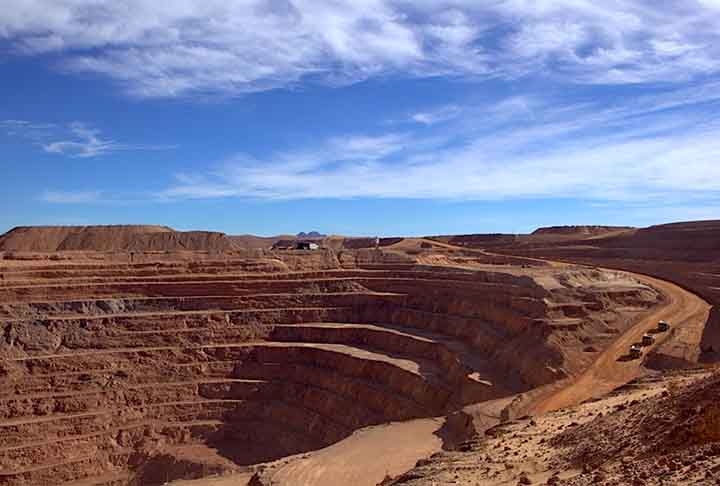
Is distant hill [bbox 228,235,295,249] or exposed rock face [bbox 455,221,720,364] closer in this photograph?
exposed rock face [bbox 455,221,720,364]

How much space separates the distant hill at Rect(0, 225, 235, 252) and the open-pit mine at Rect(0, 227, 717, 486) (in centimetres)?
3279

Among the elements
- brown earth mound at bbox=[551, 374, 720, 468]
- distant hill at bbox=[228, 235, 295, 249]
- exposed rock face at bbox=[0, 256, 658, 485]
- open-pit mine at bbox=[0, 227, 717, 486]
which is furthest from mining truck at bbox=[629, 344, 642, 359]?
distant hill at bbox=[228, 235, 295, 249]

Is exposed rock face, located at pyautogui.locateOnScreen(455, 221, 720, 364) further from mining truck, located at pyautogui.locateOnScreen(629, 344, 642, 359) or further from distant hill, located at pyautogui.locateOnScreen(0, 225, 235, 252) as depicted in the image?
distant hill, located at pyautogui.locateOnScreen(0, 225, 235, 252)

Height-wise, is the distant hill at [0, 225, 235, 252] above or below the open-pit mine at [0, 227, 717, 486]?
above

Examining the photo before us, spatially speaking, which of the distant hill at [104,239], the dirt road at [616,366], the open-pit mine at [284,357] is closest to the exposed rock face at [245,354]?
the open-pit mine at [284,357]

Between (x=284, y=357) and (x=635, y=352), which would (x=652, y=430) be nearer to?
(x=635, y=352)

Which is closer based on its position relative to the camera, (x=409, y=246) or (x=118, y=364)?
(x=118, y=364)

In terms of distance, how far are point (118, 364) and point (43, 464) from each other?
24.2 ft

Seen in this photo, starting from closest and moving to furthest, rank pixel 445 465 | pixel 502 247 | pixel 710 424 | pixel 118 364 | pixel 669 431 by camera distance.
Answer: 1. pixel 710 424
2. pixel 669 431
3. pixel 445 465
4. pixel 118 364
5. pixel 502 247

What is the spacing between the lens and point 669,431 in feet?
37.2

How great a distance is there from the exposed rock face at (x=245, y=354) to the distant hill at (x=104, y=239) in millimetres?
36737

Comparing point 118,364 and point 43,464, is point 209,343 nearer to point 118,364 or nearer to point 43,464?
point 118,364

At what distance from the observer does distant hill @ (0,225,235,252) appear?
275 feet

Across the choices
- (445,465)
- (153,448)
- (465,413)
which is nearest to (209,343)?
(153,448)
